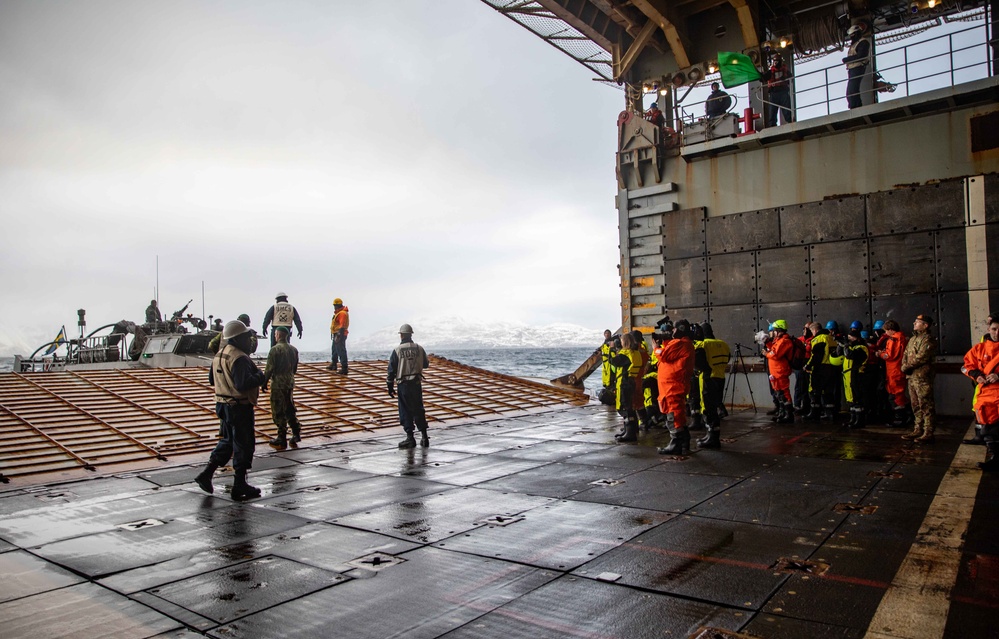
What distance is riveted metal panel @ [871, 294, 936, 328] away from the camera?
11.6 metres

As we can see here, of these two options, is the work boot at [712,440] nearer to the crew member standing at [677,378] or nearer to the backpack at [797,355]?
the crew member standing at [677,378]

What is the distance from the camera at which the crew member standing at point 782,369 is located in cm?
1136

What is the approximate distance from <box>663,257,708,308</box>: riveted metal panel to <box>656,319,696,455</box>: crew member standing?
6356mm

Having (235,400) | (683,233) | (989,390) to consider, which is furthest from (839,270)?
(235,400)

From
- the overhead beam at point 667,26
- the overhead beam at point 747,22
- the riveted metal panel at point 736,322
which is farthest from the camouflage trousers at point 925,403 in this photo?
the overhead beam at point 667,26

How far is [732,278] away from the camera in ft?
46.1

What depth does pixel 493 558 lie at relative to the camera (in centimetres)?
447

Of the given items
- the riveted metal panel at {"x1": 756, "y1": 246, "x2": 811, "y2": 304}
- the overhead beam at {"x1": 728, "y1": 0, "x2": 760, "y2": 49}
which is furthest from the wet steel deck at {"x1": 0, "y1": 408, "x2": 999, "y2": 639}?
the overhead beam at {"x1": 728, "y1": 0, "x2": 760, "y2": 49}

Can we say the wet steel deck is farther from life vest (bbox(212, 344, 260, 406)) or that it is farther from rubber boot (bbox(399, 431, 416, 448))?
rubber boot (bbox(399, 431, 416, 448))

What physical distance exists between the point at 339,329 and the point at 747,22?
12.2m

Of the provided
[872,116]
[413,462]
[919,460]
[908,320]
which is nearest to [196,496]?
[413,462]

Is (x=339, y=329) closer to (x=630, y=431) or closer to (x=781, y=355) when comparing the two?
(x=630, y=431)

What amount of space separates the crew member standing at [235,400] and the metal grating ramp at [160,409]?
2.51 metres

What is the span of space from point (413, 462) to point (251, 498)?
239 cm
